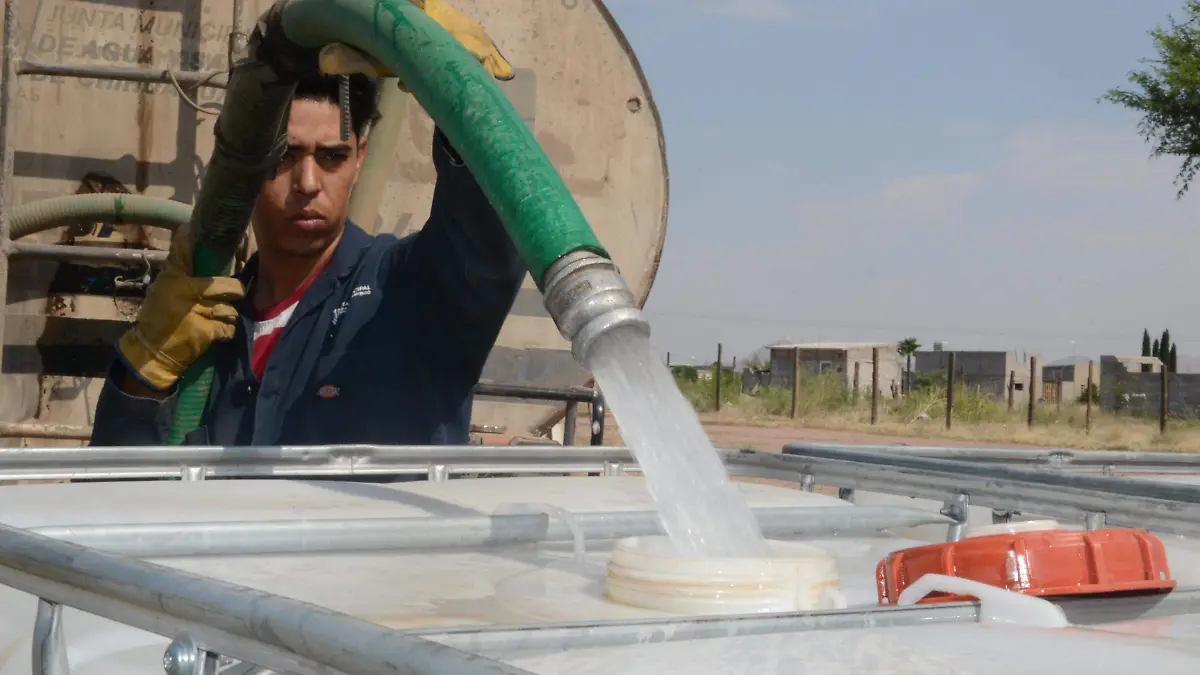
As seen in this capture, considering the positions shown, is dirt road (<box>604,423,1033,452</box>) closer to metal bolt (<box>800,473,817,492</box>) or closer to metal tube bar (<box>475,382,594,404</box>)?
metal tube bar (<box>475,382,594,404</box>)

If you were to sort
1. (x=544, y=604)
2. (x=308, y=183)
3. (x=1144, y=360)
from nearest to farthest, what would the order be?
1. (x=544, y=604)
2. (x=308, y=183)
3. (x=1144, y=360)

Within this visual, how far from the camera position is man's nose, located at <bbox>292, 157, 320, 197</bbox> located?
131 inches

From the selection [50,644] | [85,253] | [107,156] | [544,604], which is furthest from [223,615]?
[107,156]

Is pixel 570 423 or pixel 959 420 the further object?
pixel 959 420

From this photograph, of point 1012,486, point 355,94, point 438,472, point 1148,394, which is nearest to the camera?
point 1012,486

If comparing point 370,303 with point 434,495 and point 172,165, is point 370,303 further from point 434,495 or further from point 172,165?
point 172,165

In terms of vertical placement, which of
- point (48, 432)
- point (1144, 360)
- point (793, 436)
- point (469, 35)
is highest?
point (1144, 360)

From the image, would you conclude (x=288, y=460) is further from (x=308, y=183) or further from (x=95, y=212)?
(x=95, y=212)

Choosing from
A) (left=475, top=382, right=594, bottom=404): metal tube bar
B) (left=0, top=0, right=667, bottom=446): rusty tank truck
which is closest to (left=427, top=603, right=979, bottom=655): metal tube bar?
(left=475, top=382, right=594, bottom=404): metal tube bar

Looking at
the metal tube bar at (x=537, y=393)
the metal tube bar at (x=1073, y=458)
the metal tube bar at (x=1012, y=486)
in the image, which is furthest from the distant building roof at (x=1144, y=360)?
the metal tube bar at (x=1012, y=486)

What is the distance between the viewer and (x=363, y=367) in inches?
126

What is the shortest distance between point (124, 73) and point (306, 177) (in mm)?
1647

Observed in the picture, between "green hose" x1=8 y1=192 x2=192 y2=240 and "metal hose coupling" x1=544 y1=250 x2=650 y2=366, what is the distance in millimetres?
3301

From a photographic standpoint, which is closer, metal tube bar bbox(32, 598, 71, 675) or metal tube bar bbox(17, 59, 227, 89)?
metal tube bar bbox(32, 598, 71, 675)
